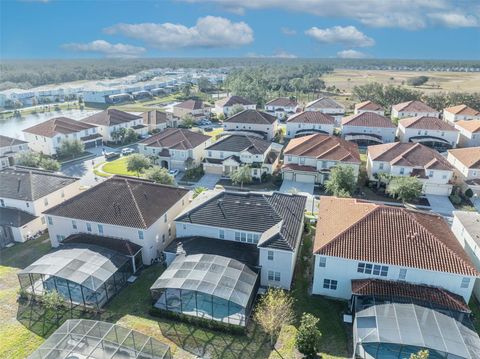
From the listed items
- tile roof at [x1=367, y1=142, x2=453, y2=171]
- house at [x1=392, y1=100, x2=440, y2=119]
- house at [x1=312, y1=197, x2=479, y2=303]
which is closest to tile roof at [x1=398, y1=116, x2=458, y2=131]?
house at [x1=392, y1=100, x2=440, y2=119]

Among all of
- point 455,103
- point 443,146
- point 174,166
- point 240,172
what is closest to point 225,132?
point 174,166

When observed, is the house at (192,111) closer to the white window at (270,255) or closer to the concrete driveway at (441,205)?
the concrete driveway at (441,205)

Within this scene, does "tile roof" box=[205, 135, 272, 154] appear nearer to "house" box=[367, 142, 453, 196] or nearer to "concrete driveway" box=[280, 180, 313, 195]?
"concrete driveway" box=[280, 180, 313, 195]

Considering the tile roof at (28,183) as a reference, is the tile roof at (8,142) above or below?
above

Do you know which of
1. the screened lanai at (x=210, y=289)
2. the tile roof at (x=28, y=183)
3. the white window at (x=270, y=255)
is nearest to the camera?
the screened lanai at (x=210, y=289)

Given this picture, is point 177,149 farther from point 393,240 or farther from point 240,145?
point 393,240

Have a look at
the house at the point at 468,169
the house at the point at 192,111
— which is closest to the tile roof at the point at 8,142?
the house at the point at 192,111
